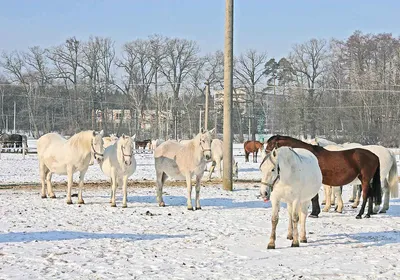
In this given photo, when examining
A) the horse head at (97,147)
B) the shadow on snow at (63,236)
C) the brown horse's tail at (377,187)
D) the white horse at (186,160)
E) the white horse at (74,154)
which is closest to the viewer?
the shadow on snow at (63,236)

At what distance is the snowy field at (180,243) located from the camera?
6.99 meters

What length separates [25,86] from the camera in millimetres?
75250

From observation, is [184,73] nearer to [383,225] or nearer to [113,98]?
[113,98]

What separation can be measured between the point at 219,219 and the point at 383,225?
3464mm

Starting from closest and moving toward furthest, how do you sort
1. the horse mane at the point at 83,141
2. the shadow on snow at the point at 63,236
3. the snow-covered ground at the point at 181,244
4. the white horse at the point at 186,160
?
the snow-covered ground at the point at 181,244, the shadow on snow at the point at 63,236, the white horse at the point at 186,160, the horse mane at the point at 83,141

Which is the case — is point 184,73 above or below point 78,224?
above

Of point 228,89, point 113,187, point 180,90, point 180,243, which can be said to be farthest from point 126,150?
point 180,90

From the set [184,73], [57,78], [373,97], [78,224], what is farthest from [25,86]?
[78,224]

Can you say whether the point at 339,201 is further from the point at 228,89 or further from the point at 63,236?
the point at 63,236

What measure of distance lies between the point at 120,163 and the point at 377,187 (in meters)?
6.30

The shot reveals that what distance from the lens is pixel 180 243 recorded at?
8883mm

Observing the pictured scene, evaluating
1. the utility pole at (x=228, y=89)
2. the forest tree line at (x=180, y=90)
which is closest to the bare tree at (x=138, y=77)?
the forest tree line at (x=180, y=90)

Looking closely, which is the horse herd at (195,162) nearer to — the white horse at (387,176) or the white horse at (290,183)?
the white horse at (387,176)

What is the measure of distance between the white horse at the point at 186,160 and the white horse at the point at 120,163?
827mm
